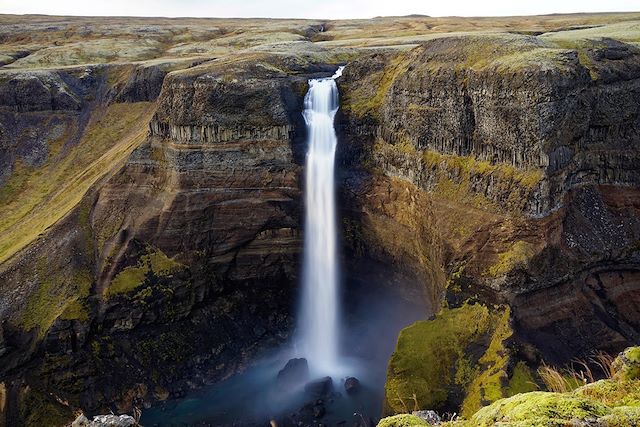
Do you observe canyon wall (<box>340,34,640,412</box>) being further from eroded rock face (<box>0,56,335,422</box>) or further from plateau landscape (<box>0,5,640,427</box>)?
eroded rock face (<box>0,56,335,422</box>)

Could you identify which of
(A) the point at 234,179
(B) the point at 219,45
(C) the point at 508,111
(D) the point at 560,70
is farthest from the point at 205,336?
(B) the point at 219,45

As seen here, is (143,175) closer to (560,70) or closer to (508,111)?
(508,111)

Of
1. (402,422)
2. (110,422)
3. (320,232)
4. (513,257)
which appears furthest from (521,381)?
(320,232)

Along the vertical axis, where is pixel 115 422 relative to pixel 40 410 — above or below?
above

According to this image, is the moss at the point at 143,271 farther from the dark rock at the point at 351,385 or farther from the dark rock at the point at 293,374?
the dark rock at the point at 351,385

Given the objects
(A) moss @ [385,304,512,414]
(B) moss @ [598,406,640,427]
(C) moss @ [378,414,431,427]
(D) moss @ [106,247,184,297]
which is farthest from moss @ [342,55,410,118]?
(B) moss @ [598,406,640,427]

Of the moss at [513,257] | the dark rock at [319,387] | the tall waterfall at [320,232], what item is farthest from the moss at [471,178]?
the dark rock at [319,387]

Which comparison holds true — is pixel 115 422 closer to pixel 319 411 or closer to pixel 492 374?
pixel 319 411
